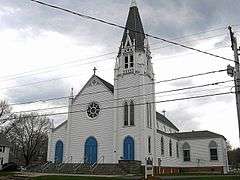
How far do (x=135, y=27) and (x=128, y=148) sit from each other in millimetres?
19381

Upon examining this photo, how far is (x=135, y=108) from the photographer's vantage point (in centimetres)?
4484

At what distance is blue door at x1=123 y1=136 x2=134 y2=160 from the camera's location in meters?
42.8

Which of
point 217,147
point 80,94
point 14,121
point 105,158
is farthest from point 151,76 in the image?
point 14,121

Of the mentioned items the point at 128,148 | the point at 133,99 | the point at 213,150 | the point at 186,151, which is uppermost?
the point at 133,99

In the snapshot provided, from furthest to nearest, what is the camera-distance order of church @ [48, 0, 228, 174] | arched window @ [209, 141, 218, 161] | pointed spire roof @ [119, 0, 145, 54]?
arched window @ [209, 141, 218, 161]
pointed spire roof @ [119, 0, 145, 54]
church @ [48, 0, 228, 174]

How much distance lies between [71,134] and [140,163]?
41.8 feet

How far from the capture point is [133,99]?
4531cm

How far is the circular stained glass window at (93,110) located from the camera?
156 ft

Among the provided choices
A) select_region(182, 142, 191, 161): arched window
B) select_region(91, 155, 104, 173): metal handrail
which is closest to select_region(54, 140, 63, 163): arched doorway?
select_region(91, 155, 104, 173): metal handrail

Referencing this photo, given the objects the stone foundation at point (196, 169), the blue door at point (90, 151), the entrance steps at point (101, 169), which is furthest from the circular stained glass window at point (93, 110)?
the stone foundation at point (196, 169)

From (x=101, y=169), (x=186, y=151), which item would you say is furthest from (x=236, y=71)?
(x=186, y=151)

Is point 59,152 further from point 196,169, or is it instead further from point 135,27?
point 196,169

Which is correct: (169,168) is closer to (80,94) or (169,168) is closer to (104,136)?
(104,136)

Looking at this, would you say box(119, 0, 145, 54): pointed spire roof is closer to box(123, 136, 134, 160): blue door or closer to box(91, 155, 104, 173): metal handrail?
box(123, 136, 134, 160): blue door
